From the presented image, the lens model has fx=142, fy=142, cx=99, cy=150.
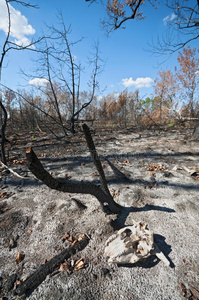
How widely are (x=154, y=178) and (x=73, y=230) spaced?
215 cm

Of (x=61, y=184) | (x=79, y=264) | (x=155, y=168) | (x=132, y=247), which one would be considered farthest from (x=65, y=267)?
(x=155, y=168)

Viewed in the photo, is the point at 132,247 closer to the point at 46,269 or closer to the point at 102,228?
the point at 102,228

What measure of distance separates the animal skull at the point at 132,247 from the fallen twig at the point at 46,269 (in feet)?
1.24

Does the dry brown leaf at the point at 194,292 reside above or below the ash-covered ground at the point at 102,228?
below

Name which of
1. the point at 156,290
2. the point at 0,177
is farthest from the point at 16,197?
the point at 156,290

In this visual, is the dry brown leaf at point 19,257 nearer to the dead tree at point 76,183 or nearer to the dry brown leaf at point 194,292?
the dead tree at point 76,183

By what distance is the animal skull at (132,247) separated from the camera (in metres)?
1.59

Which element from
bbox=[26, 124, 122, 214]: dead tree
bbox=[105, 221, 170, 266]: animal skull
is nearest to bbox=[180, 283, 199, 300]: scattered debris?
bbox=[105, 221, 170, 266]: animal skull

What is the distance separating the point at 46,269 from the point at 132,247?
990mm

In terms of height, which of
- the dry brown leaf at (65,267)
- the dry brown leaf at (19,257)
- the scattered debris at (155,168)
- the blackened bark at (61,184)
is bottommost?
the dry brown leaf at (65,267)

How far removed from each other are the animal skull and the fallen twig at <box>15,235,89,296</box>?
14.9 inches

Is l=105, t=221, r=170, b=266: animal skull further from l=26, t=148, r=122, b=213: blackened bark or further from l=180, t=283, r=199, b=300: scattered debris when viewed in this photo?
l=26, t=148, r=122, b=213: blackened bark

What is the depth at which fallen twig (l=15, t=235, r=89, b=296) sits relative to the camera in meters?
1.41

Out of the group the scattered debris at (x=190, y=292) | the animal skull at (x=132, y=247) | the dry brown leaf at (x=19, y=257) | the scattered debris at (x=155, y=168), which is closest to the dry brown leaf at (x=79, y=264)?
the animal skull at (x=132, y=247)
